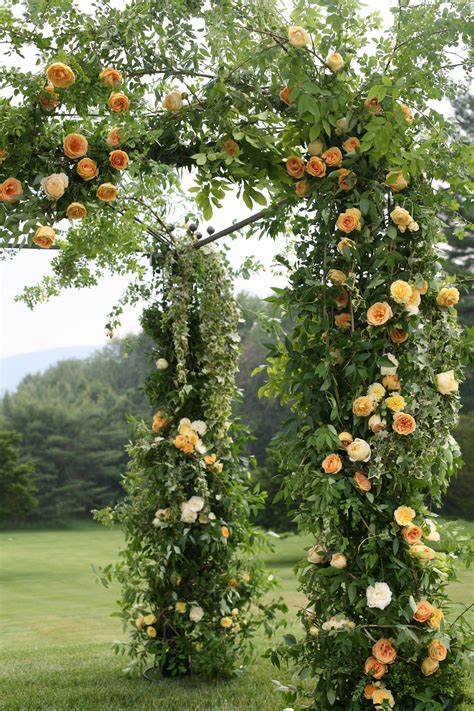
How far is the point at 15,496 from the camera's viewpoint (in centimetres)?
2012

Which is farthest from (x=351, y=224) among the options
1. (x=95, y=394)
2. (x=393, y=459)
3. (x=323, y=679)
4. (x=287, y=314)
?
(x=95, y=394)

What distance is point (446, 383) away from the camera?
9.09ft

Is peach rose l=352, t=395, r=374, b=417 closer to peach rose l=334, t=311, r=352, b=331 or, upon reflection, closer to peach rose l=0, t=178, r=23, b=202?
peach rose l=334, t=311, r=352, b=331

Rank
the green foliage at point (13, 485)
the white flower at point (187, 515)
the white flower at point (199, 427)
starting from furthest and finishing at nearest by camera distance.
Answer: the green foliage at point (13, 485), the white flower at point (199, 427), the white flower at point (187, 515)

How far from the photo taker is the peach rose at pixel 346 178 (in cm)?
283

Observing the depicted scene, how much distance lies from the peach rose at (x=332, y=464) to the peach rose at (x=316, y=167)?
103cm

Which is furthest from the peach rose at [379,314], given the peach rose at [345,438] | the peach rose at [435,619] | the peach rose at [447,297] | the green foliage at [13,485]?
the green foliage at [13,485]

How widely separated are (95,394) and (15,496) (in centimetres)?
466

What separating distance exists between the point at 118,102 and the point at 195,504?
6.92 ft

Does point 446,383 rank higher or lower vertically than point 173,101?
lower

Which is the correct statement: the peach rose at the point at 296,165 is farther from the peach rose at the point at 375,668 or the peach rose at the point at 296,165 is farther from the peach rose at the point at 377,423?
the peach rose at the point at 375,668

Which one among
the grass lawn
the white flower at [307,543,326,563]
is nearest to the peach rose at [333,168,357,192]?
the white flower at [307,543,326,563]

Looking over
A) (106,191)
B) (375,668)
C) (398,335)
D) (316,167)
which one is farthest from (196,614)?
(316,167)

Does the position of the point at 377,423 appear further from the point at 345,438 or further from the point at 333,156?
the point at 333,156
